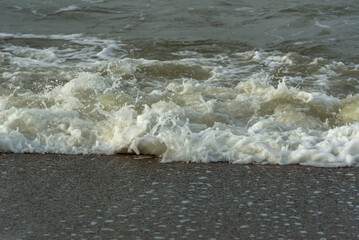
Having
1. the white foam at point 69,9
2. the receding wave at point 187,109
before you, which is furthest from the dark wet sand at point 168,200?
the white foam at point 69,9

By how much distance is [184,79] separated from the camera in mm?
6258

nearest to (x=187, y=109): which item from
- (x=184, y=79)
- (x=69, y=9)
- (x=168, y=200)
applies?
(x=184, y=79)

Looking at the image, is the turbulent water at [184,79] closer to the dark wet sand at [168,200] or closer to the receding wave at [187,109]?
the receding wave at [187,109]

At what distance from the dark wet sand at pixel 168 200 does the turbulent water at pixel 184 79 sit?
7.6 inches

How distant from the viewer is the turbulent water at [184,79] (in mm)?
4312

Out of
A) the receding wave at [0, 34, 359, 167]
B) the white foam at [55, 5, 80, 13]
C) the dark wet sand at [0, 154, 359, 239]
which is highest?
the white foam at [55, 5, 80, 13]

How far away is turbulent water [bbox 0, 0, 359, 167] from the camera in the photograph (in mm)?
4312

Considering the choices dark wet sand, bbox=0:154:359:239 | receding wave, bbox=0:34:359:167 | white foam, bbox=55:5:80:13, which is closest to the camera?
dark wet sand, bbox=0:154:359:239

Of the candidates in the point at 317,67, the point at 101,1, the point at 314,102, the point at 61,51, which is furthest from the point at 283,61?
the point at 101,1

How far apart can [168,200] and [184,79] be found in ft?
9.79

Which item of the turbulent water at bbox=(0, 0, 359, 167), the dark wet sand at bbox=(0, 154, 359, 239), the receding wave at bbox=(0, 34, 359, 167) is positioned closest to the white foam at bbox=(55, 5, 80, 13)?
the turbulent water at bbox=(0, 0, 359, 167)

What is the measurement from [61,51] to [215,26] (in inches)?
109

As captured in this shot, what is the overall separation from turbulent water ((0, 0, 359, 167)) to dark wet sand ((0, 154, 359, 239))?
19 centimetres

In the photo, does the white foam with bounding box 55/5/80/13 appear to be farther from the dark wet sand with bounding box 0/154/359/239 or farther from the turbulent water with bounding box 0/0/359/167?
the dark wet sand with bounding box 0/154/359/239
